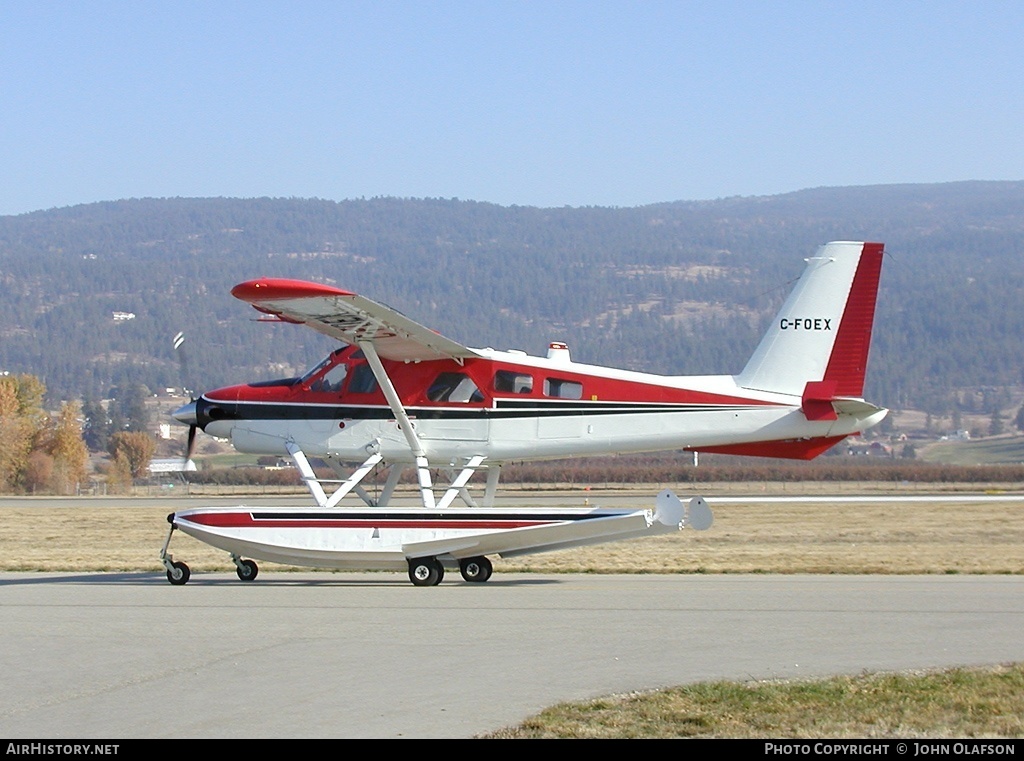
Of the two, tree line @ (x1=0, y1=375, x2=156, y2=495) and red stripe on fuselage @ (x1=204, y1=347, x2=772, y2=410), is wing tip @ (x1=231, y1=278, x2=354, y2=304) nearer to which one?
red stripe on fuselage @ (x1=204, y1=347, x2=772, y2=410)

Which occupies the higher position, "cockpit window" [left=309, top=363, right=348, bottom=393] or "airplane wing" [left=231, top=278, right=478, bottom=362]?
"airplane wing" [left=231, top=278, right=478, bottom=362]

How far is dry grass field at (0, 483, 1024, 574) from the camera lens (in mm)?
19797

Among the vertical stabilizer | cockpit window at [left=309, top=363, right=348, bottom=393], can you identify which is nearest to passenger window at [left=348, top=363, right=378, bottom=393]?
cockpit window at [left=309, top=363, right=348, bottom=393]

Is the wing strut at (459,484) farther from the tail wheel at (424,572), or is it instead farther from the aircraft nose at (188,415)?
the aircraft nose at (188,415)

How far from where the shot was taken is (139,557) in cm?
2300

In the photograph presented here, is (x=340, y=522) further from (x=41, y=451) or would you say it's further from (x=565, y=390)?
(x=41, y=451)

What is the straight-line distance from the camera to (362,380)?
17.8 meters

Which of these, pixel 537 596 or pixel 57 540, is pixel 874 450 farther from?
pixel 537 596

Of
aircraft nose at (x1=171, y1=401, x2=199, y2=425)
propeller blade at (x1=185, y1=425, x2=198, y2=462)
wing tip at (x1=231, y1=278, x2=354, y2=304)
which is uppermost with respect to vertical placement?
wing tip at (x1=231, y1=278, x2=354, y2=304)

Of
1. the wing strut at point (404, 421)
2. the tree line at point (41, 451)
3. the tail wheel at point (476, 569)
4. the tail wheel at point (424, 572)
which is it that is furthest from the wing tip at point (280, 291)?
the tree line at point (41, 451)

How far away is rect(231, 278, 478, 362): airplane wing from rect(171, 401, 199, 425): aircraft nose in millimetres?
2792
